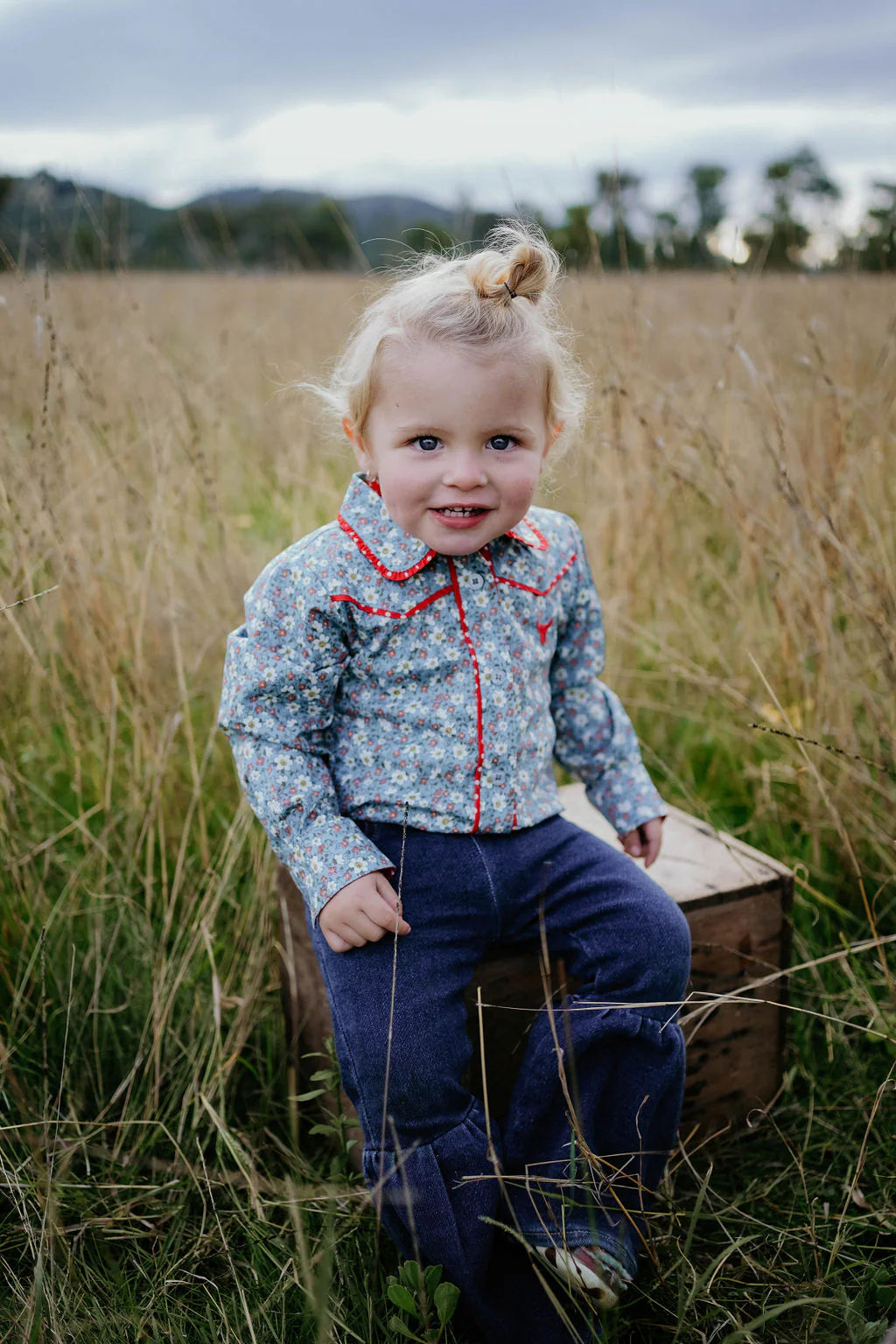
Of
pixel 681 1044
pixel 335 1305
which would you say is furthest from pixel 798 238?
pixel 335 1305

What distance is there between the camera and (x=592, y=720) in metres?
1.58

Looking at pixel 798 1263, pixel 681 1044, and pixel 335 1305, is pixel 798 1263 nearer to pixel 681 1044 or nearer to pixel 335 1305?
pixel 681 1044

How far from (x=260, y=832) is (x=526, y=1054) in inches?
29.2

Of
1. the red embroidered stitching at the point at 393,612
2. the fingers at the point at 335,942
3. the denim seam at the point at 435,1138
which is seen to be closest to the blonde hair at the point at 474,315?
the red embroidered stitching at the point at 393,612

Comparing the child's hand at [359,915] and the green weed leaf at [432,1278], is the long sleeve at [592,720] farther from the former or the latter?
the green weed leaf at [432,1278]

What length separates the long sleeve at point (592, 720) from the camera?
156cm

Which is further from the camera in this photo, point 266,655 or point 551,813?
point 551,813

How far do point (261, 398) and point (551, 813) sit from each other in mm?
3336

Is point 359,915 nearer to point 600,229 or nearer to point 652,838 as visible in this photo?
point 652,838

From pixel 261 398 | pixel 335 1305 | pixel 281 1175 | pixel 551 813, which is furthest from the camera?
pixel 261 398

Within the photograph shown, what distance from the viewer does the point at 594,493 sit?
2777 millimetres

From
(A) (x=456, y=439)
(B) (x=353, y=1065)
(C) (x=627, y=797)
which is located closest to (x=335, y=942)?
(B) (x=353, y=1065)

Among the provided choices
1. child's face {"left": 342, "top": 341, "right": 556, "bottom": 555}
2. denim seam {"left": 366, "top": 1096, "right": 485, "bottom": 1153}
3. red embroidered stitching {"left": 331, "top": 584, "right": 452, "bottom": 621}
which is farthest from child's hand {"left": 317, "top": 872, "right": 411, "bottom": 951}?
child's face {"left": 342, "top": 341, "right": 556, "bottom": 555}

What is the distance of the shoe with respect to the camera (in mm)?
1174
